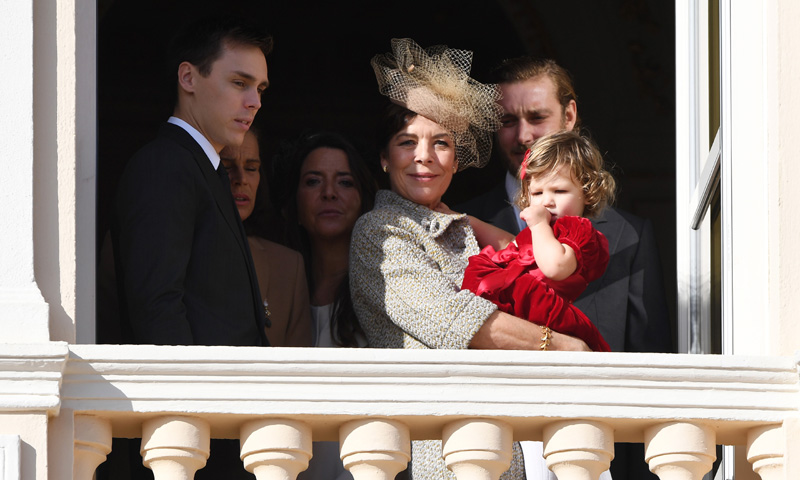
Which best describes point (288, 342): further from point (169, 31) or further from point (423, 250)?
point (169, 31)

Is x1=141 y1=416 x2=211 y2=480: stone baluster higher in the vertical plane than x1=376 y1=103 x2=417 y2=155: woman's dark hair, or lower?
lower

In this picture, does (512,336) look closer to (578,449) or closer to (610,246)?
(578,449)

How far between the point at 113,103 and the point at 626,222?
2564mm

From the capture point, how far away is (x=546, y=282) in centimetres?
411

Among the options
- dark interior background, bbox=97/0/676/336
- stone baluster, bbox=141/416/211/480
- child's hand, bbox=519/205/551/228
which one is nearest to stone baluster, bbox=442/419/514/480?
stone baluster, bbox=141/416/211/480

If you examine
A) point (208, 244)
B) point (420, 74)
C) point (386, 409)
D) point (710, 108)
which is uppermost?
point (420, 74)

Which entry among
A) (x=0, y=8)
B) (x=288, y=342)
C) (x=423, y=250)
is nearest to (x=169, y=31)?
(x=288, y=342)

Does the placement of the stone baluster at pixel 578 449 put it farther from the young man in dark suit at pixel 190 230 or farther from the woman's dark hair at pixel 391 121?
the woman's dark hair at pixel 391 121

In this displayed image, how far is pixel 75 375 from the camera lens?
326 cm

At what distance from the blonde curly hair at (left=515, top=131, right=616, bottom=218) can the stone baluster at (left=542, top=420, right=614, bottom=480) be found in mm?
1124

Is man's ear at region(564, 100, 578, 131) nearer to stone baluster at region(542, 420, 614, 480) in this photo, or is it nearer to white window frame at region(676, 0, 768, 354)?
white window frame at region(676, 0, 768, 354)

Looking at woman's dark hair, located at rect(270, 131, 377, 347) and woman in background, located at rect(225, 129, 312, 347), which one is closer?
woman in background, located at rect(225, 129, 312, 347)

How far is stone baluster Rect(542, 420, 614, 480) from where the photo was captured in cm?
331

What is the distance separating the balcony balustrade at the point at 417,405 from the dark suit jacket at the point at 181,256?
0.55 metres
